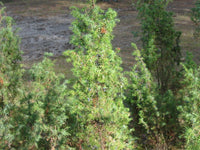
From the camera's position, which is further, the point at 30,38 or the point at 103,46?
the point at 30,38

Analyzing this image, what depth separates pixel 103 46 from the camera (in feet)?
9.84

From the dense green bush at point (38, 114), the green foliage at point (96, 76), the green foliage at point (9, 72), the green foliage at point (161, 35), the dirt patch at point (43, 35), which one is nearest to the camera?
the green foliage at point (96, 76)

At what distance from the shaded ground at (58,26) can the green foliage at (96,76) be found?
19.3 ft

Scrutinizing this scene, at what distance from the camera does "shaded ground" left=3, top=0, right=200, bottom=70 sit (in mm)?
11375

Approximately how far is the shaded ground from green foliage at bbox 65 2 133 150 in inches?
231

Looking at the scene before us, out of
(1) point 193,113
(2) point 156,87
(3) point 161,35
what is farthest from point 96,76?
(3) point 161,35

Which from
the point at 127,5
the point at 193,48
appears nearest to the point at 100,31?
the point at 193,48

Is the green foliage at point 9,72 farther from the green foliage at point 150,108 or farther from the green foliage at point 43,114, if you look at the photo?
the green foliage at point 150,108

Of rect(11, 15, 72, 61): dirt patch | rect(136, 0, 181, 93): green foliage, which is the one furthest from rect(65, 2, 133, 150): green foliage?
rect(11, 15, 72, 61): dirt patch

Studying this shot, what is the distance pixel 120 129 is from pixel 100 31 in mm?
1387

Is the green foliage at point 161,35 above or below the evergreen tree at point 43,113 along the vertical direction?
above

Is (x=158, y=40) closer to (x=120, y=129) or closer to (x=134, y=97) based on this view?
(x=134, y=97)

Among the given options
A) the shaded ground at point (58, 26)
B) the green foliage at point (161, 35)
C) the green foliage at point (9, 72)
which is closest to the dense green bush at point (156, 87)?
the green foliage at point (161, 35)

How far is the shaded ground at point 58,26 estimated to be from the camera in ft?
37.3
